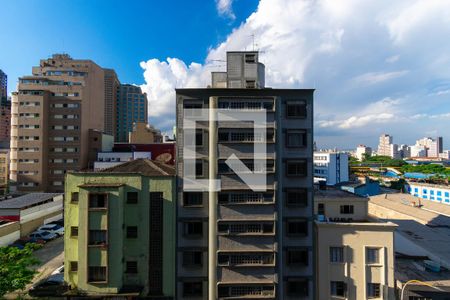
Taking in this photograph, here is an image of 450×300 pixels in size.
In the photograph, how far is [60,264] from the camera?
97.7 ft

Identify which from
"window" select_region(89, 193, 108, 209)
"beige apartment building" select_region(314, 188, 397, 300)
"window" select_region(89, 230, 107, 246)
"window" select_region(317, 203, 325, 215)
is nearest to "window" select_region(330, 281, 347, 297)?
"beige apartment building" select_region(314, 188, 397, 300)

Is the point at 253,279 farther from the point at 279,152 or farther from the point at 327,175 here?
the point at 327,175

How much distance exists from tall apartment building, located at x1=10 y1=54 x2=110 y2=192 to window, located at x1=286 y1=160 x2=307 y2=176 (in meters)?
63.2

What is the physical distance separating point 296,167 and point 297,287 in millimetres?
11645

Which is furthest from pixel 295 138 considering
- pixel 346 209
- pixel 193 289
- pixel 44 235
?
pixel 44 235

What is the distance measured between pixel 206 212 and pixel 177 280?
6.91m

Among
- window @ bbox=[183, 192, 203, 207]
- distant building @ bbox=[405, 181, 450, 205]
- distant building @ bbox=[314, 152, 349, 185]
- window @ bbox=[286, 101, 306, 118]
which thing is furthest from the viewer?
distant building @ bbox=[314, 152, 349, 185]

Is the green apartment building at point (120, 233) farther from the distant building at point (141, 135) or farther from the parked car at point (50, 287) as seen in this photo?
the distant building at point (141, 135)

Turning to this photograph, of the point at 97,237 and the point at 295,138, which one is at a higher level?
the point at 295,138

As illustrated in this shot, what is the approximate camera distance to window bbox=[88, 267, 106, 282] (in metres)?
20.9

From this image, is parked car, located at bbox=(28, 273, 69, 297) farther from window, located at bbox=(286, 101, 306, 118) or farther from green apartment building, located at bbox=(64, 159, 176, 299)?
window, located at bbox=(286, 101, 306, 118)

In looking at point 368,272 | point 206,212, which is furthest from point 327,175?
point 206,212

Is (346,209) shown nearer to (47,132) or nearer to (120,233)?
(120,233)

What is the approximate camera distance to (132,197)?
878 inches
